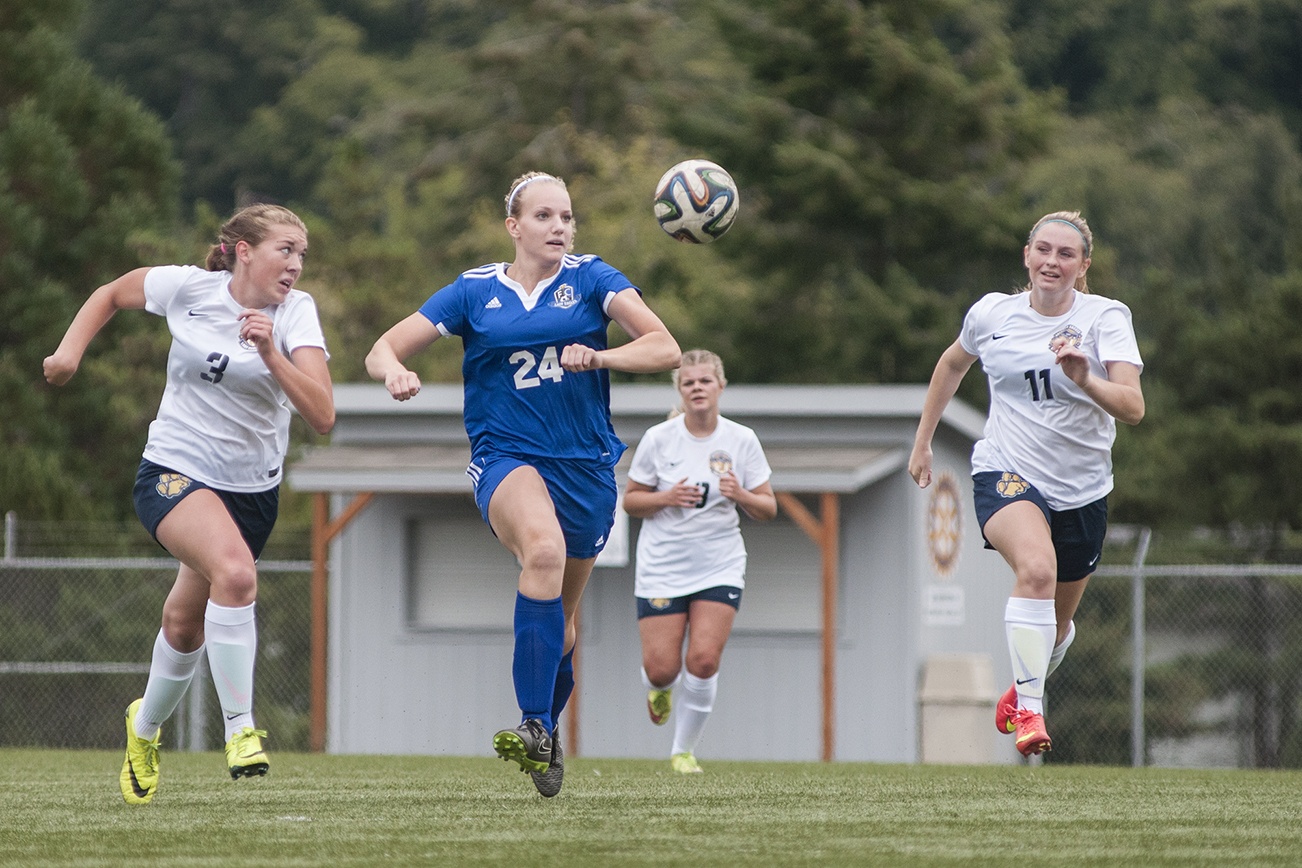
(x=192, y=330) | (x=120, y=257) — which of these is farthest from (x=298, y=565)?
(x=120, y=257)

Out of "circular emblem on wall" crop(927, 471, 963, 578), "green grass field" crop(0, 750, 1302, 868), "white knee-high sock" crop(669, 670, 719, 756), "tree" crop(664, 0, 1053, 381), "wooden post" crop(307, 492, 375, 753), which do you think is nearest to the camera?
"green grass field" crop(0, 750, 1302, 868)

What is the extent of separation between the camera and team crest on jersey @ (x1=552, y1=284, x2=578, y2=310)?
22.9ft

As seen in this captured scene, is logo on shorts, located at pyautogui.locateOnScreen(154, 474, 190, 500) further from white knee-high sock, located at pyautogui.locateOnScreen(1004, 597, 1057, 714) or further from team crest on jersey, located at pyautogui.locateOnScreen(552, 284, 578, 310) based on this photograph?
white knee-high sock, located at pyautogui.locateOnScreen(1004, 597, 1057, 714)

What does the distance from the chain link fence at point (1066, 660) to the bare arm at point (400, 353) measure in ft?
35.6

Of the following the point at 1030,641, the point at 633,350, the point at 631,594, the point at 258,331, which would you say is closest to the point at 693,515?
the point at 1030,641

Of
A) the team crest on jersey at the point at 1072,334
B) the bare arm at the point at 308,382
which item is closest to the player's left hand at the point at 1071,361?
the team crest on jersey at the point at 1072,334

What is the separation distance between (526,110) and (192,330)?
1286 inches

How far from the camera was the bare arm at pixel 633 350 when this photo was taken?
648 centimetres

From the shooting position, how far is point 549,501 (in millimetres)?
6820

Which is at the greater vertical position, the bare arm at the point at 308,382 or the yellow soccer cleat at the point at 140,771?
the bare arm at the point at 308,382

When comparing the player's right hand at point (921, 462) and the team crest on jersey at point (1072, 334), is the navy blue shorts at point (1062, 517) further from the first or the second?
the team crest on jersey at point (1072, 334)

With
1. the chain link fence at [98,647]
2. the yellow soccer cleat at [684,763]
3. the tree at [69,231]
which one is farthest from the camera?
the tree at [69,231]

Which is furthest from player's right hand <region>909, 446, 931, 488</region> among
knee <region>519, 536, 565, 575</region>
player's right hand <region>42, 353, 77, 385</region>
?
player's right hand <region>42, 353, 77, 385</region>

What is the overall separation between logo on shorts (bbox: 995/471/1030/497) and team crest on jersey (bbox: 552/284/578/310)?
1.79m
